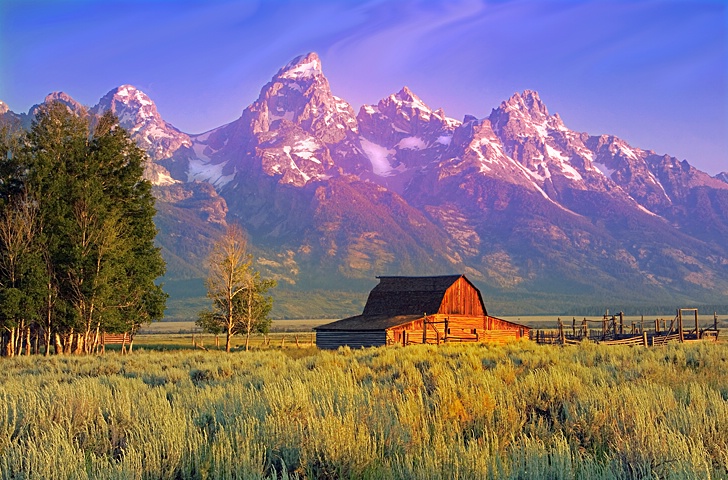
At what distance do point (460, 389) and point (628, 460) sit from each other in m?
4.37

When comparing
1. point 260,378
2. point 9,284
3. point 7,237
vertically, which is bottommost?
point 260,378

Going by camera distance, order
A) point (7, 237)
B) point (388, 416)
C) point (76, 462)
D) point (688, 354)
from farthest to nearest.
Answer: point (7, 237), point (688, 354), point (388, 416), point (76, 462)

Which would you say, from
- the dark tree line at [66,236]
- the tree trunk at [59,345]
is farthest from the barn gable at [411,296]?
the tree trunk at [59,345]

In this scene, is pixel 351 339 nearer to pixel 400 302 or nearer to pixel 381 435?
pixel 400 302

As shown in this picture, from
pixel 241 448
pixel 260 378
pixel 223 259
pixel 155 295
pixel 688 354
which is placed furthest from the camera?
pixel 223 259

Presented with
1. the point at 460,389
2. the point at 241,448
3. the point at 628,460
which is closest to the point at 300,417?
the point at 241,448

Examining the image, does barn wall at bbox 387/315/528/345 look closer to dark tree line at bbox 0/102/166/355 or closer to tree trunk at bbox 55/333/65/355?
dark tree line at bbox 0/102/166/355

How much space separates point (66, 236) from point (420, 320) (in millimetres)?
26959

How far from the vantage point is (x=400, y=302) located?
200 feet

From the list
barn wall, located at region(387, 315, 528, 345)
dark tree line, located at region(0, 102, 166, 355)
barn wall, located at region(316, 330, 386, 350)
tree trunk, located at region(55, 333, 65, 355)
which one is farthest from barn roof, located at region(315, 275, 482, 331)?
tree trunk, located at region(55, 333, 65, 355)

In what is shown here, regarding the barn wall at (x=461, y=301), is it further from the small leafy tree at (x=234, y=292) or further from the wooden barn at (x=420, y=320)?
the small leafy tree at (x=234, y=292)

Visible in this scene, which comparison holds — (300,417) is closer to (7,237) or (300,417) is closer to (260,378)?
(260,378)

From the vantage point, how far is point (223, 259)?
173 ft

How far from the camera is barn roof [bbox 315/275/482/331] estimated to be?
183 feet
